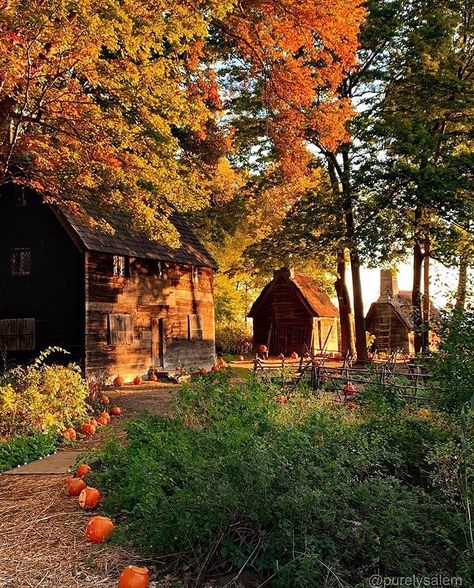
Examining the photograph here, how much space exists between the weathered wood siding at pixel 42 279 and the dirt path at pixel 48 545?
11986 mm

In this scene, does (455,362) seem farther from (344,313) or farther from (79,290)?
(344,313)

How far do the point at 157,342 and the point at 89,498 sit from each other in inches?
644

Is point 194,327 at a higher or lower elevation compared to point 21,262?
lower

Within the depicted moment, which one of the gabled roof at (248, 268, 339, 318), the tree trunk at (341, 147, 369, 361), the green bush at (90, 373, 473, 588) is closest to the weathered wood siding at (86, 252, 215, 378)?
the tree trunk at (341, 147, 369, 361)

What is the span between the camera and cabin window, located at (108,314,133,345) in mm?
19281

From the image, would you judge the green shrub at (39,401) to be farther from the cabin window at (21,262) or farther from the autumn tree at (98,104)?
the cabin window at (21,262)

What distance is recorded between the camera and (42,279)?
19094 millimetres

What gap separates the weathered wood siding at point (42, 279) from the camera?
18500 mm

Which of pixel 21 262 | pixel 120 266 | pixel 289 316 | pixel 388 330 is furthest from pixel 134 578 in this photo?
pixel 388 330

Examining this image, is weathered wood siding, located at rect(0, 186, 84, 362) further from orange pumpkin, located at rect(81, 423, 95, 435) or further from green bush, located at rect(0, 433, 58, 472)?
green bush, located at rect(0, 433, 58, 472)

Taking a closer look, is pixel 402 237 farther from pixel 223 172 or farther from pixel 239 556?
pixel 239 556

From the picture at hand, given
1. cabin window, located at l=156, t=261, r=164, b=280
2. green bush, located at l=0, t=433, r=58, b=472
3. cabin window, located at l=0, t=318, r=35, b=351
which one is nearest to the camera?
green bush, located at l=0, t=433, r=58, b=472

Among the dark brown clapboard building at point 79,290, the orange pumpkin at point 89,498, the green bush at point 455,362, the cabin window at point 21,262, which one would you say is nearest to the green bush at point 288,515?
the orange pumpkin at point 89,498

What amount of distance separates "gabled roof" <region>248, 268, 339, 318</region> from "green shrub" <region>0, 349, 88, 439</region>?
23.6m
